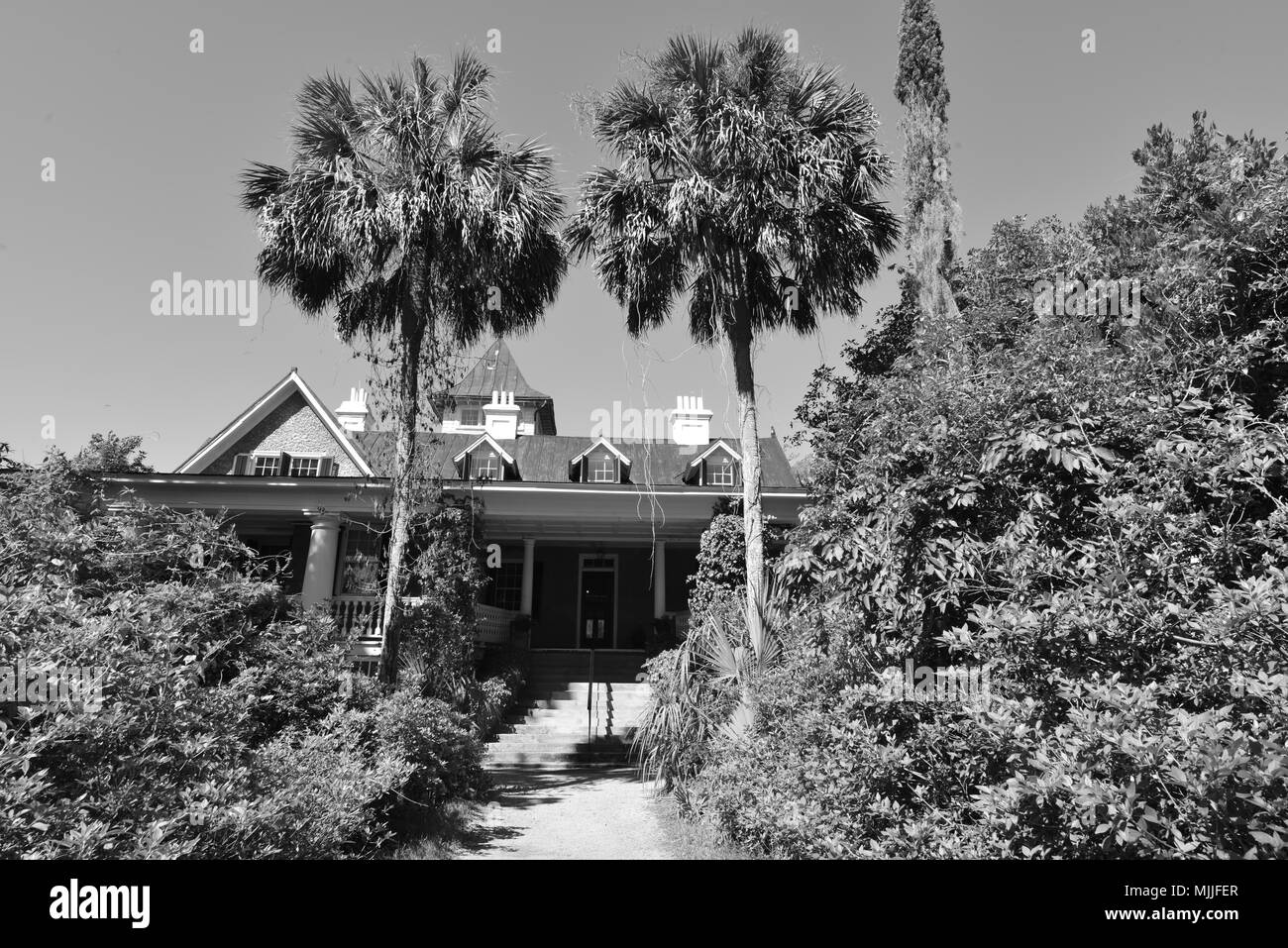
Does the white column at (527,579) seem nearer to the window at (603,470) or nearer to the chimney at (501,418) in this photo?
the window at (603,470)

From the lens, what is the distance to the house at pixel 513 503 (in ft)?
46.4

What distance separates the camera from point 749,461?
9.59 meters

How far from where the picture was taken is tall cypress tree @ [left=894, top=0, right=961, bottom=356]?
11984mm

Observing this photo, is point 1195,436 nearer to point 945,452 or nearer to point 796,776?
point 945,452

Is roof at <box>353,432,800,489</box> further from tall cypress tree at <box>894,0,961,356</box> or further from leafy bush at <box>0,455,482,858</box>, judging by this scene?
leafy bush at <box>0,455,482,858</box>

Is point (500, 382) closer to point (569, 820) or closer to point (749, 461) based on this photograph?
point (749, 461)

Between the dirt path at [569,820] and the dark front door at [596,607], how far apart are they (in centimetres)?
809

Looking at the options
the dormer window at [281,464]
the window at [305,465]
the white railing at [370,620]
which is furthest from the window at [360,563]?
the window at [305,465]

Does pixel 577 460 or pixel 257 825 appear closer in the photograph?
pixel 257 825

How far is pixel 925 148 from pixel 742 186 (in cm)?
514

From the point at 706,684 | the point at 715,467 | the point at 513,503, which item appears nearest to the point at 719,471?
the point at 715,467
